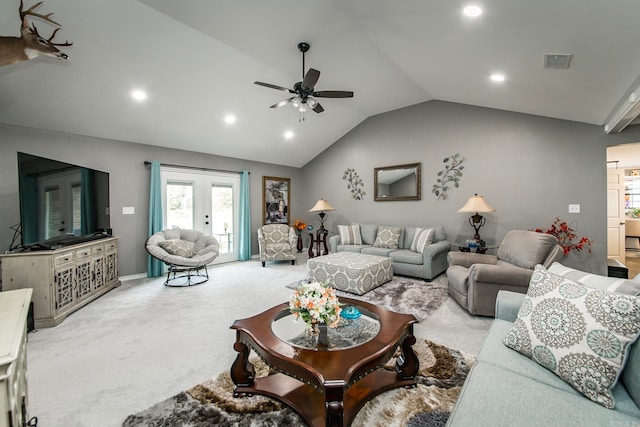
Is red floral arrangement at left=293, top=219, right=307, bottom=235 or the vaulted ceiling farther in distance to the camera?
red floral arrangement at left=293, top=219, right=307, bottom=235

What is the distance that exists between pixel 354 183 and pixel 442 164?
2026 mm

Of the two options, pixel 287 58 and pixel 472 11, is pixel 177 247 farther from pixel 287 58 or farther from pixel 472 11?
pixel 472 11

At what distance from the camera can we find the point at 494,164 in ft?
15.5

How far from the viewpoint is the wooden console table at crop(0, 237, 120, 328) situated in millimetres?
2725

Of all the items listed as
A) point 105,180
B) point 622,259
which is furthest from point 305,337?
point 622,259

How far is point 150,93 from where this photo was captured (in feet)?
12.2

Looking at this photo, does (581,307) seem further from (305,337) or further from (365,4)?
(365,4)

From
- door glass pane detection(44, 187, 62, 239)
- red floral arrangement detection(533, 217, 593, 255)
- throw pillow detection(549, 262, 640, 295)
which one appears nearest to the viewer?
throw pillow detection(549, 262, 640, 295)

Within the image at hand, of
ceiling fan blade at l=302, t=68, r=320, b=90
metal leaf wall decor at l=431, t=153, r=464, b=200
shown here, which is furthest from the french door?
metal leaf wall decor at l=431, t=153, r=464, b=200

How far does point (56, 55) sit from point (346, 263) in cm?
393

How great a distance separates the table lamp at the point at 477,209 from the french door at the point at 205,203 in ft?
15.5

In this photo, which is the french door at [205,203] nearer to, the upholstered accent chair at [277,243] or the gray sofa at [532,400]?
the upholstered accent chair at [277,243]

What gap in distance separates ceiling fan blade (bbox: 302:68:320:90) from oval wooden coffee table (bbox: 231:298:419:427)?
94.5 inches

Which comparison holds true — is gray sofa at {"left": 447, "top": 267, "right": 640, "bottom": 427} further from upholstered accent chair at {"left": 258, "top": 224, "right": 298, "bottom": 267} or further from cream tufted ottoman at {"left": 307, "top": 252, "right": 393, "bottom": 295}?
upholstered accent chair at {"left": 258, "top": 224, "right": 298, "bottom": 267}
